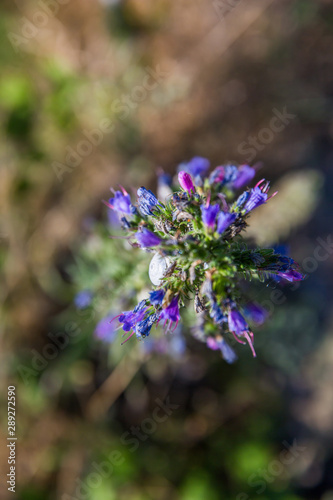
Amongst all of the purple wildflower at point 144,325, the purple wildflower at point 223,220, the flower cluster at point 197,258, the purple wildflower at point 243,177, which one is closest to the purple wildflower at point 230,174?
the purple wildflower at point 243,177

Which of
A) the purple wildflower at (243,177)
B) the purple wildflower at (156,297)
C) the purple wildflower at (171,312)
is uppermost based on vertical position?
the purple wildflower at (243,177)

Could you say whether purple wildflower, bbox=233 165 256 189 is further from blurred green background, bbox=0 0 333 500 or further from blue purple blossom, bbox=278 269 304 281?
blurred green background, bbox=0 0 333 500

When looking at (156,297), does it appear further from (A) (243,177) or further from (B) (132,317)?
(A) (243,177)

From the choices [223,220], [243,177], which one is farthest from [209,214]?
[243,177]

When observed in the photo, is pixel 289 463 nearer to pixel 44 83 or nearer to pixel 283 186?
pixel 283 186

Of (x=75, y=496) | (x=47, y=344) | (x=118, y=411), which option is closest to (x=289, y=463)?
(x=118, y=411)

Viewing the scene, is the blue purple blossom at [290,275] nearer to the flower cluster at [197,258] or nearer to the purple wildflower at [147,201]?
the flower cluster at [197,258]
